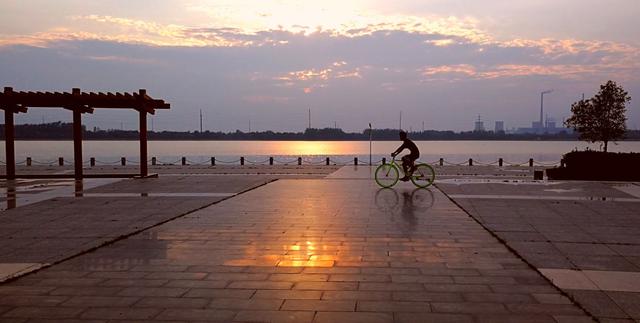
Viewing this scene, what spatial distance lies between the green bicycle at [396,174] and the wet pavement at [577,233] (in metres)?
0.72

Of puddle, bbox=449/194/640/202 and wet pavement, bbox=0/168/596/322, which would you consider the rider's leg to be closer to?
puddle, bbox=449/194/640/202

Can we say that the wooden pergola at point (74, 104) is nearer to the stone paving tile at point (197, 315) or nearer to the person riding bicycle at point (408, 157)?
the person riding bicycle at point (408, 157)

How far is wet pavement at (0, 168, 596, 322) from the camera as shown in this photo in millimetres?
4473

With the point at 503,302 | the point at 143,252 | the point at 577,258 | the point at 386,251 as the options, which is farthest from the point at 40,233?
the point at 577,258

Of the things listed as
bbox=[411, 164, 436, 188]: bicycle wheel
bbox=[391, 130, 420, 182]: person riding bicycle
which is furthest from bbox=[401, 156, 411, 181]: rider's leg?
bbox=[411, 164, 436, 188]: bicycle wheel

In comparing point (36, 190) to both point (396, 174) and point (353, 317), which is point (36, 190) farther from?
point (353, 317)

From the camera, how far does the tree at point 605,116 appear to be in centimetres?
2558

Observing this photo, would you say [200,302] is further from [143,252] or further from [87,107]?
[87,107]

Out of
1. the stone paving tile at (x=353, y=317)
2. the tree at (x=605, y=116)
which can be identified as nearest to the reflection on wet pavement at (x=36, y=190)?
the stone paving tile at (x=353, y=317)

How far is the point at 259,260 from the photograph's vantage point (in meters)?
6.36

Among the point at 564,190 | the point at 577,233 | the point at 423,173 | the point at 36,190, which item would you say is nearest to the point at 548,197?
the point at 564,190

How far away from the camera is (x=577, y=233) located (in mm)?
8094

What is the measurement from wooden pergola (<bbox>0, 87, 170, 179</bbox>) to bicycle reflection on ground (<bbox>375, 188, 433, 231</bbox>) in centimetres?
1007

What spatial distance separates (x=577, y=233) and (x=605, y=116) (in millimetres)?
20544
